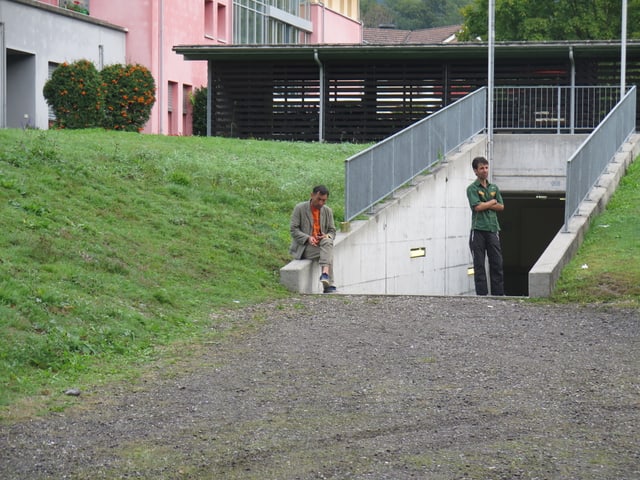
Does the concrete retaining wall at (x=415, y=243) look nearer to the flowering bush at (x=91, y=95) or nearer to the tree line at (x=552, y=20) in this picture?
the flowering bush at (x=91, y=95)

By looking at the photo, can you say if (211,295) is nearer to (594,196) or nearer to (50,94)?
(594,196)

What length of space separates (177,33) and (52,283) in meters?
37.4

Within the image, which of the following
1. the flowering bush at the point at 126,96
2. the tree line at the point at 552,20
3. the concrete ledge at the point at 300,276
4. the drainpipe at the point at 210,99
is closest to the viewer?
the concrete ledge at the point at 300,276

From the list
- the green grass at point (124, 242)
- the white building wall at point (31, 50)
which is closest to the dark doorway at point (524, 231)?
the green grass at point (124, 242)

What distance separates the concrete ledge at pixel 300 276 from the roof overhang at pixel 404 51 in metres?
15.0

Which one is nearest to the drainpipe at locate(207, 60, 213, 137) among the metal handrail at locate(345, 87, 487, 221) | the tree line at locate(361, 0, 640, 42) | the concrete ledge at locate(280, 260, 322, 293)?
the metal handrail at locate(345, 87, 487, 221)

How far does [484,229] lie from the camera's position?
57.4 feet

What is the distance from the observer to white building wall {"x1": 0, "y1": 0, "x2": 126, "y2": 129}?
3510cm

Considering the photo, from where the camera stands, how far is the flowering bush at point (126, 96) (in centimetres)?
2894

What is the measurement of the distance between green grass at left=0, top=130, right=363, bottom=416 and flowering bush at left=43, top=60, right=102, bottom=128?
217cm

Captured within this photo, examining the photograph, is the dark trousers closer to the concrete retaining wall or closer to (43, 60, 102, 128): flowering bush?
the concrete retaining wall

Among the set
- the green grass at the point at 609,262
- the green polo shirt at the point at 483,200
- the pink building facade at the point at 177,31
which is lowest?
the green grass at the point at 609,262

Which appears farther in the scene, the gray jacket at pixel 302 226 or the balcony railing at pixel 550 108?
the balcony railing at pixel 550 108

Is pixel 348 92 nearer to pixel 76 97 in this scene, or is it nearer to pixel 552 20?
pixel 76 97
